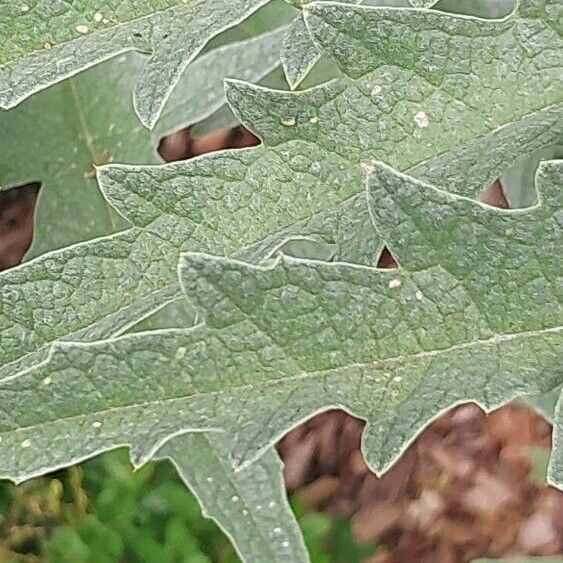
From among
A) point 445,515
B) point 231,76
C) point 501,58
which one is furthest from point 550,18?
point 445,515

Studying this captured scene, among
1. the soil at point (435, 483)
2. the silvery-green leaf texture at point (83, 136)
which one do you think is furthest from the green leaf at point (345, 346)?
the soil at point (435, 483)

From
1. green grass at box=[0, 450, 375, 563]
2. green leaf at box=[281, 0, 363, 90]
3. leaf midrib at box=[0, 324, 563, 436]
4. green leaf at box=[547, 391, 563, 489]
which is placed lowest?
green grass at box=[0, 450, 375, 563]

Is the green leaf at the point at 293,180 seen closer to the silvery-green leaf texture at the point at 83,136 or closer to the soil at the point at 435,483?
the silvery-green leaf texture at the point at 83,136

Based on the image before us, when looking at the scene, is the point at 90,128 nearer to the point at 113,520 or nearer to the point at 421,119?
the point at 421,119

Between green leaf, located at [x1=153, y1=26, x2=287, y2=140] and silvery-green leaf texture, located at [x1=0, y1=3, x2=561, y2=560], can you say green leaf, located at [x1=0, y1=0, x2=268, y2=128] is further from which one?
green leaf, located at [x1=153, y1=26, x2=287, y2=140]

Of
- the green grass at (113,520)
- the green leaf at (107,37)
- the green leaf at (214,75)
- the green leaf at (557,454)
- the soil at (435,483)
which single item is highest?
the green leaf at (107,37)

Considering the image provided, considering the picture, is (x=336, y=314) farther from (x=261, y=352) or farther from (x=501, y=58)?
(x=501, y=58)

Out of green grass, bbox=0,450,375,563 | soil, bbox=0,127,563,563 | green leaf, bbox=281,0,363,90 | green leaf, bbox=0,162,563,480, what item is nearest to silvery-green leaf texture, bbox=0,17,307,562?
green leaf, bbox=281,0,363,90
